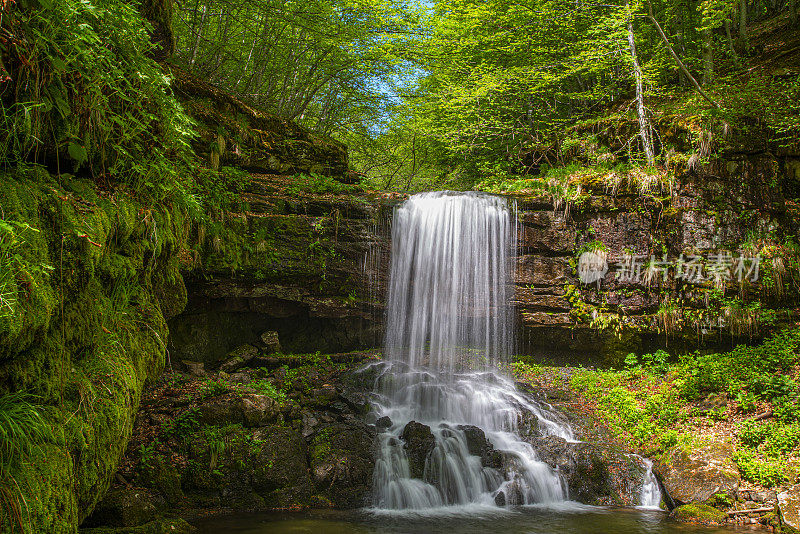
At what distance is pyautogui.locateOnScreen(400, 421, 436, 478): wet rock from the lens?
20.0 ft

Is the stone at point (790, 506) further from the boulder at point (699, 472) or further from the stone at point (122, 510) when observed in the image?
the stone at point (122, 510)

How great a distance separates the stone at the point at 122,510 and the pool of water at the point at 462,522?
59 cm

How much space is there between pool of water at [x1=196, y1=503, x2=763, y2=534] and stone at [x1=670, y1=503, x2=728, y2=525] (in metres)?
0.17

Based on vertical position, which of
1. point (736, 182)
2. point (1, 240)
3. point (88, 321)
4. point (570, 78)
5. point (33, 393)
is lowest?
point (33, 393)

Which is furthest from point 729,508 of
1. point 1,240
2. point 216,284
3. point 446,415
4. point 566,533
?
point 216,284

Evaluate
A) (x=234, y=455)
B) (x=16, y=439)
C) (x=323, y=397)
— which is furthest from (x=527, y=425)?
(x=16, y=439)

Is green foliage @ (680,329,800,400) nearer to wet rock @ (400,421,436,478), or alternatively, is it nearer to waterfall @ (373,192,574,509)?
waterfall @ (373,192,574,509)

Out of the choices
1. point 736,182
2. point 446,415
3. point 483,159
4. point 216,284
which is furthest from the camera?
point 483,159

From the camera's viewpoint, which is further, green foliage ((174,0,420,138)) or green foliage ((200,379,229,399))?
green foliage ((174,0,420,138))

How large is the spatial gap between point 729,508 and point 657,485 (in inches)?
33.7

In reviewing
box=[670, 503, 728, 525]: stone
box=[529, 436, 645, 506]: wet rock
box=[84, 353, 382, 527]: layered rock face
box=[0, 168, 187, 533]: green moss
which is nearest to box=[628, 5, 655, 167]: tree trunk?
box=[529, 436, 645, 506]: wet rock

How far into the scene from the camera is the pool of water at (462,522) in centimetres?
471

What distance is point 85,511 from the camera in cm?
319

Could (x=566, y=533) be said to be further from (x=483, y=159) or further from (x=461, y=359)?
(x=483, y=159)
